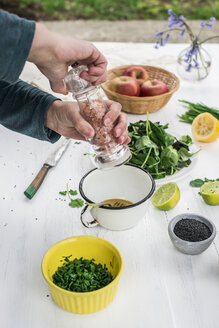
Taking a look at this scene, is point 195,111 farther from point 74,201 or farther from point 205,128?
point 74,201

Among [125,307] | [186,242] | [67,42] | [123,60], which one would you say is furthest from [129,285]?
[123,60]

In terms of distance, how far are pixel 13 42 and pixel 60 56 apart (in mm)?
136

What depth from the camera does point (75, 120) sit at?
3.84ft

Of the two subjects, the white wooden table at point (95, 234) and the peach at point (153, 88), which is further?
the peach at point (153, 88)

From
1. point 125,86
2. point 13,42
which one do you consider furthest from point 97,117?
point 125,86

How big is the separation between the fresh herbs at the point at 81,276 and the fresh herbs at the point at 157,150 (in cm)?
46

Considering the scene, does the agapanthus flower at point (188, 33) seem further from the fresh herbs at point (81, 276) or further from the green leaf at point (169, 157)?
the fresh herbs at point (81, 276)

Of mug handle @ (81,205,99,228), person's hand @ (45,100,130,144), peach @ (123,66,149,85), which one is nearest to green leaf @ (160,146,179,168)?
person's hand @ (45,100,130,144)

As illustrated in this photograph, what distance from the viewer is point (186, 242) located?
41.8 inches

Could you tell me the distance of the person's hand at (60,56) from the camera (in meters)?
0.88

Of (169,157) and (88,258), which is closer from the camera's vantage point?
(88,258)

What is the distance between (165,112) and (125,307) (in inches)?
44.2

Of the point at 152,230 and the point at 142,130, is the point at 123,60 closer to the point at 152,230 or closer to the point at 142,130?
the point at 142,130

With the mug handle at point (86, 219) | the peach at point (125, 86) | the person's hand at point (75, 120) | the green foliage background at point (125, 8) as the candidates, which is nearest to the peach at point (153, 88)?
the peach at point (125, 86)
